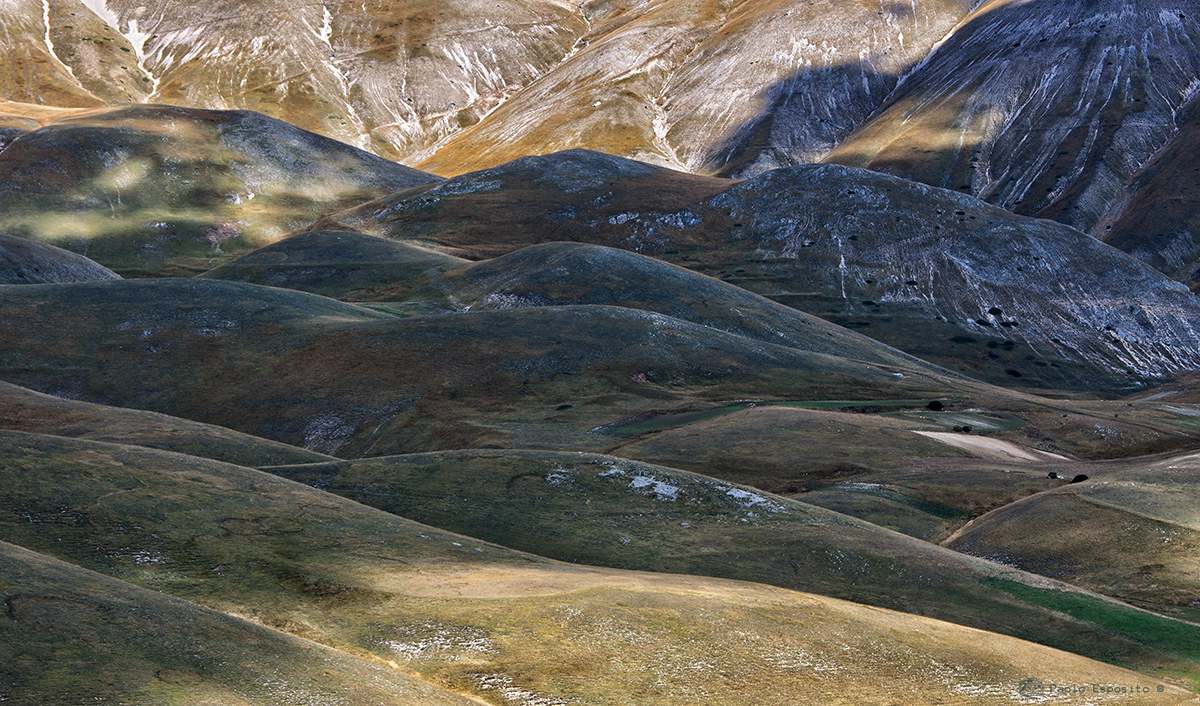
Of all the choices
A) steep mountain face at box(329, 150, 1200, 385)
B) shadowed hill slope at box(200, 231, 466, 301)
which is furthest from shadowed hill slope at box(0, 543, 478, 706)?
steep mountain face at box(329, 150, 1200, 385)

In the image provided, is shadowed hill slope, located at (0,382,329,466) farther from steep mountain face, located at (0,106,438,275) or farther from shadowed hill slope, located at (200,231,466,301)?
steep mountain face, located at (0,106,438,275)

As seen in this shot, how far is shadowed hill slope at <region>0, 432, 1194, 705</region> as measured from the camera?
19578 millimetres

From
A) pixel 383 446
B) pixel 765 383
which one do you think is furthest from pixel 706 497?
pixel 765 383

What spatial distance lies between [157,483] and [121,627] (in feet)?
40.0

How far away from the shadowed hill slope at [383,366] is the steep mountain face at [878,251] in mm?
40964

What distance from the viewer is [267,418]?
6612 cm

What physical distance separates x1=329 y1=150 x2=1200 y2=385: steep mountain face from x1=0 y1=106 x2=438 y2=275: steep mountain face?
15.3 meters

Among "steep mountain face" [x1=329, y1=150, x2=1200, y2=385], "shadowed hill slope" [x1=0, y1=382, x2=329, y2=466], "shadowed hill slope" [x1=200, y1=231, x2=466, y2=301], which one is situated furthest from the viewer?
"steep mountain face" [x1=329, y1=150, x2=1200, y2=385]

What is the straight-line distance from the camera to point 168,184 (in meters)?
142

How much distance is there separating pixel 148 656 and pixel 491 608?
26.6 feet

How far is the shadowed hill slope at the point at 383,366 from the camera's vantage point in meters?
64.8

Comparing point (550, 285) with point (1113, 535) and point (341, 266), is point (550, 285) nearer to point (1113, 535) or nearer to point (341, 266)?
point (341, 266)

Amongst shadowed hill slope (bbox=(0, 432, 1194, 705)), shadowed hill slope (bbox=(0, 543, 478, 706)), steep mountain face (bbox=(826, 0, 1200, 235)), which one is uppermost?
steep mountain face (bbox=(826, 0, 1200, 235))

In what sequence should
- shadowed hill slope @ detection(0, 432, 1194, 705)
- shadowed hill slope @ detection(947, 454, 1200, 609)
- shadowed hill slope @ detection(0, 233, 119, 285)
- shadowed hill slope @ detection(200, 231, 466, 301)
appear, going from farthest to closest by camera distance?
shadowed hill slope @ detection(200, 231, 466, 301), shadowed hill slope @ detection(0, 233, 119, 285), shadowed hill slope @ detection(947, 454, 1200, 609), shadowed hill slope @ detection(0, 432, 1194, 705)
